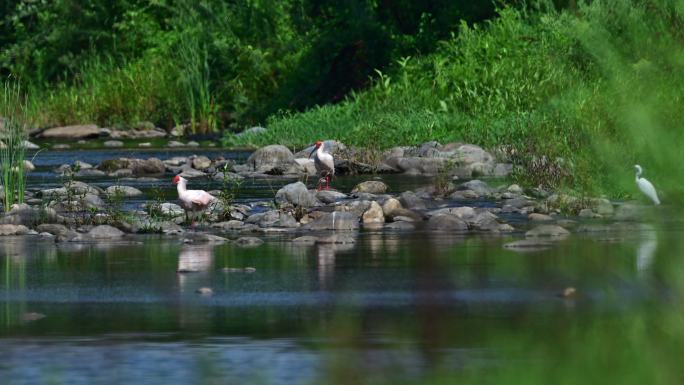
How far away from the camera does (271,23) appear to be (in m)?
40.0

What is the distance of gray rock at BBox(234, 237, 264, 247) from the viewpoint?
14062 mm

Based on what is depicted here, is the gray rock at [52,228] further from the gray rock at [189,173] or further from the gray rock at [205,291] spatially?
the gray rock at [189,173]

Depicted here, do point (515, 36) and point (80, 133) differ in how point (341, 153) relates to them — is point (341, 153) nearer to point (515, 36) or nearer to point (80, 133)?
point (515, 36)

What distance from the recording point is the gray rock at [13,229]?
15172mm

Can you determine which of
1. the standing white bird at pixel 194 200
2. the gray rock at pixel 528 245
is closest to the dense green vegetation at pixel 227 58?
the standing white bird at pixel 194 200

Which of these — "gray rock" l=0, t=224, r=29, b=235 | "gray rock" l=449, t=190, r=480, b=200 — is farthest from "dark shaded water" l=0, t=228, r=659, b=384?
"gray rock" l=449, t=190, r=480, b=200

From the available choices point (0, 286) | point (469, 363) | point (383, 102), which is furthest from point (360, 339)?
point (383, 102)

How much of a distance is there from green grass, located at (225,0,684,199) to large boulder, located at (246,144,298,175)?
1.19 metres

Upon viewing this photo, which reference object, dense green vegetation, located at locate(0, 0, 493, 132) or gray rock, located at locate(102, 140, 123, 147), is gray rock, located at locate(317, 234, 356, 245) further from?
dense green vegetation, located at locate(0, 0, 493, 132)

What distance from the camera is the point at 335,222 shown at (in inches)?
606

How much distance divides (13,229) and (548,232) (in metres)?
5.10

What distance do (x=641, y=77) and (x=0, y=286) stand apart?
630cm

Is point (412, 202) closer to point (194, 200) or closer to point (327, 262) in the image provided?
point (194, 200)

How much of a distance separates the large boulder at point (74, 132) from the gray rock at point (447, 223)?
72.4 feet
